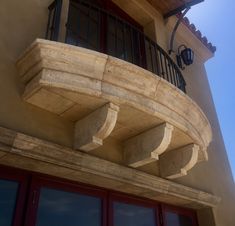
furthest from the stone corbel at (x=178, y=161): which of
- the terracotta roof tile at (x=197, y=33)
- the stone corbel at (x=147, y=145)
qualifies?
the terracotta roof tile at (x=197, y=33)

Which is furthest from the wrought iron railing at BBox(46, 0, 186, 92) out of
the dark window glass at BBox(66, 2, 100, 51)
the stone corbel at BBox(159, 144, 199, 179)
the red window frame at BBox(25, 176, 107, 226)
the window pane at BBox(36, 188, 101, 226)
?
the window pane at BBox(36, 188, 101, 226)

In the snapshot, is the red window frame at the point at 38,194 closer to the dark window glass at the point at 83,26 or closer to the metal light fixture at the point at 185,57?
the dark window glass at the point at 83,26

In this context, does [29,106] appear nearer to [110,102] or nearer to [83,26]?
[110,102]

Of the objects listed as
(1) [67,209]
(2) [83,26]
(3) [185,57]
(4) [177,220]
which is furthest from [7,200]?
(3) [185,57]

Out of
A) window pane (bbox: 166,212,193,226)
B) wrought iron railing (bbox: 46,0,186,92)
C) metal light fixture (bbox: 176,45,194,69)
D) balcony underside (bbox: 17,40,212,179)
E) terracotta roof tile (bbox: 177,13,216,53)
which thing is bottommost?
window pane (bbox: 166,212,193,226)

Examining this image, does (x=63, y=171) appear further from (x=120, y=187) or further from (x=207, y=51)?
(x=207, y=51)

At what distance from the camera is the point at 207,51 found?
6.76 metres

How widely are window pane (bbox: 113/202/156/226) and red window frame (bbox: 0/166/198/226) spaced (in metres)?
0.05

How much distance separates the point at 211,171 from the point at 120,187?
1990 millimetres

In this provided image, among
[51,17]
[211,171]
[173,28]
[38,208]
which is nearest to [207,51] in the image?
[173,28]

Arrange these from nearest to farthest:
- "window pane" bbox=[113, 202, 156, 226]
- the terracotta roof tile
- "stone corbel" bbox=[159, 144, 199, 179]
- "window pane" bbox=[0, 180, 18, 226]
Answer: "window pane" bbox=[0, 180, 18, 226], "window pane" bbox=[113, 202, 156, 226], "stone corbel" bbox=[159, 144, 199, 179], the terracotta roof tile

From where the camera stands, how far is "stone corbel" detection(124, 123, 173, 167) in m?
3.13

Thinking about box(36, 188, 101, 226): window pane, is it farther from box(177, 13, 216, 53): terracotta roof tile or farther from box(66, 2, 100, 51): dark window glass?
box(177, 13, 216, 53): terracotta roof tile

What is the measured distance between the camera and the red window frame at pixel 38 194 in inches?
106
